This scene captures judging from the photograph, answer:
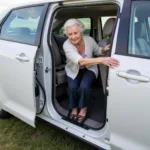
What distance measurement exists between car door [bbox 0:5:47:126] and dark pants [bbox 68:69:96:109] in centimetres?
43

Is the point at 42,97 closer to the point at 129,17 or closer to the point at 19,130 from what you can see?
the point at 19,130

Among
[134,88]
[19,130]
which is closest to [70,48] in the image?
[134,88]

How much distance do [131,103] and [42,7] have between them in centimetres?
149

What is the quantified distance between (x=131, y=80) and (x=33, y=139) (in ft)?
5.56

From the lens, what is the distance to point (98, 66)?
9.91 ft

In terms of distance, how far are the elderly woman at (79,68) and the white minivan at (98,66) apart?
11 cm

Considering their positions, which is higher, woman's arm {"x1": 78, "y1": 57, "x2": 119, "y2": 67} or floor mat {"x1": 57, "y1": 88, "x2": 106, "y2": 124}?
woman's arm {"x1": 78, "y1": 57, "x2": 119, "y2": 67}

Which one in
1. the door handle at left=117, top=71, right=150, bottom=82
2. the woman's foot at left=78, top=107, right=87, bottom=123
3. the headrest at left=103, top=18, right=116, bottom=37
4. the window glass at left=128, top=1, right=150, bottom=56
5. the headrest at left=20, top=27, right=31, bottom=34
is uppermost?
the window glass at left=128, top=1, right=150, bottom=56

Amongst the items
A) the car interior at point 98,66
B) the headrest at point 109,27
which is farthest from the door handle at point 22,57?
the headrest at point 109,27

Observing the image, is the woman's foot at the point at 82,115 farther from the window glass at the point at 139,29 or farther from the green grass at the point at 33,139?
the window glass at the point at 139,29

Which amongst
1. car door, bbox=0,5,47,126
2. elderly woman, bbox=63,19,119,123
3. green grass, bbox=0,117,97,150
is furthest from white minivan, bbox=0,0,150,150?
green grass, bbox=0,117,97,150

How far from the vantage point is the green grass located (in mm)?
2988

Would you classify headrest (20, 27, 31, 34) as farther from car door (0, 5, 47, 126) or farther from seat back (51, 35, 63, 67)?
seat back (51, 35, 63, 67)

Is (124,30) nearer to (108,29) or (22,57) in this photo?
(108,29)
